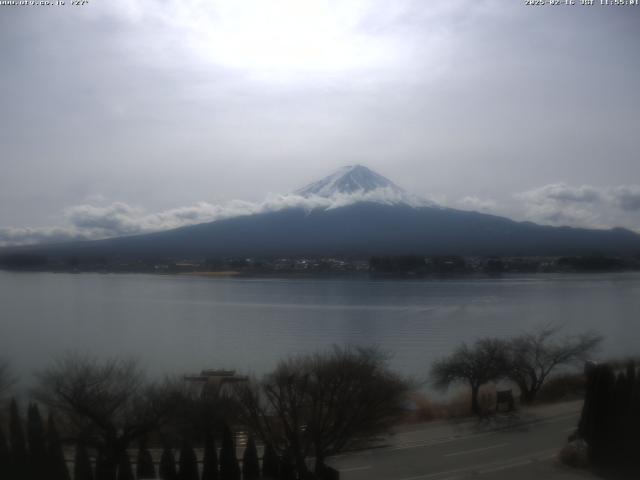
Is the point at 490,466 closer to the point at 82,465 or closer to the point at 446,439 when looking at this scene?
the point at 446,439

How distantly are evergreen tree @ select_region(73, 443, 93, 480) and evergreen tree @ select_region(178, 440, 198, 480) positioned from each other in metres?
0.49

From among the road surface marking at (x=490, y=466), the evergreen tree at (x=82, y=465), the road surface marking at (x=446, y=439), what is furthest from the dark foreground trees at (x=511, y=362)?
the evergreen tree at (x=82, y=465)

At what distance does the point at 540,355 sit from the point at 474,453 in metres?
2.74

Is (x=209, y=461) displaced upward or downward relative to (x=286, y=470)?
upward

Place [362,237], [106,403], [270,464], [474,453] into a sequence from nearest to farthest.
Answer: [270,464], [474,453], [106,403], [362,237]

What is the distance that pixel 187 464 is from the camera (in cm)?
338

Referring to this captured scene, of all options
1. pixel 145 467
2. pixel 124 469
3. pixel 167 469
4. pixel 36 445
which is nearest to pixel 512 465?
pixel 167 469

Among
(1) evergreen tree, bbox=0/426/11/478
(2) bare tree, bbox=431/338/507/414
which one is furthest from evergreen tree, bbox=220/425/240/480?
(2) bare tree, bbox=431/338/507/414

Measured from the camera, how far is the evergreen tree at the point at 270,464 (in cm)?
349

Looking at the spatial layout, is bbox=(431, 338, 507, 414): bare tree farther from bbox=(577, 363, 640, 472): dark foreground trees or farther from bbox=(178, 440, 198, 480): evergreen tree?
bbox=(178, 440, 198, 480): evergreen tree

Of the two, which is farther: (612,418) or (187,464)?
(612,418)

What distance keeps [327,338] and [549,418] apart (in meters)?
3.92

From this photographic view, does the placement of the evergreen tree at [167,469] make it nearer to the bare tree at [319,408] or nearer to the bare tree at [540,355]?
the bare tree at [319,408]

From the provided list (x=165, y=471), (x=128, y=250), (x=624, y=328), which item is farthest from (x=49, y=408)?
(x=128, y=250)
